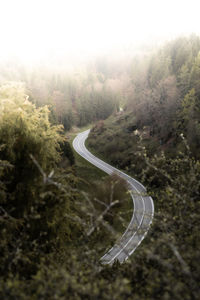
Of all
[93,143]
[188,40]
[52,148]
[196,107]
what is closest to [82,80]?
[188,40]

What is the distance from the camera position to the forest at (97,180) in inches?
142

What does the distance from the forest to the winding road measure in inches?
15.9

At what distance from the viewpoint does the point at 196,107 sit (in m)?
34.8

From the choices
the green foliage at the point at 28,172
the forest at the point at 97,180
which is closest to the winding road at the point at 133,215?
the forest at the point at 97,180

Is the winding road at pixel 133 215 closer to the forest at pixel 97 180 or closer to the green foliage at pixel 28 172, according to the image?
the forest at pixel 97 180

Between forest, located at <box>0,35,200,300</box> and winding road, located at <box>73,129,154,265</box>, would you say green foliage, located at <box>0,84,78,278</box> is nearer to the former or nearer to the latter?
forest, located at <box>0,35,200,300</box>

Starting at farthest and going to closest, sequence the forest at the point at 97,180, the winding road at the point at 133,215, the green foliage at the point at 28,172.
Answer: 1. the green foliage at the point at 28,172
2. the winding road at the point at 133,215
3. the forest at the point at 97,180

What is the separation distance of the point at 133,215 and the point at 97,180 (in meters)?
6.92

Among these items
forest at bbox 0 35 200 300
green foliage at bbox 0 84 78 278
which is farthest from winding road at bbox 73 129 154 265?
green foliage at bbox 0 84 78 278

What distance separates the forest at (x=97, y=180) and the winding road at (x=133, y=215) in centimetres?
40

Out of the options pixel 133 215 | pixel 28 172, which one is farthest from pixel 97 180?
pixel 28 172

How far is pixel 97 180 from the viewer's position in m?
28.3

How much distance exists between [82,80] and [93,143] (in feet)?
196

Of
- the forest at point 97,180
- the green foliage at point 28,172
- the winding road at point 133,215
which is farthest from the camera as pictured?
the green foliage at point 28,172
